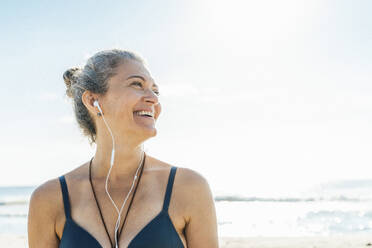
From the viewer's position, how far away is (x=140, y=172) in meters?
2.86

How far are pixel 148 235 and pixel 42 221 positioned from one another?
77cm

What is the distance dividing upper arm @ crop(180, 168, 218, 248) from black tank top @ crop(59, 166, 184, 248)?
11 centimetres

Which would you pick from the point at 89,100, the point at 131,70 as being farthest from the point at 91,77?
the point at 131,70

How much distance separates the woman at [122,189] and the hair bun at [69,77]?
170 millimetres

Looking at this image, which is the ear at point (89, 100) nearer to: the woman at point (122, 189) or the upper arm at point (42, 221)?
the woman at point (122, 189)

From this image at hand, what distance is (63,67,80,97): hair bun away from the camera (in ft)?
10.3

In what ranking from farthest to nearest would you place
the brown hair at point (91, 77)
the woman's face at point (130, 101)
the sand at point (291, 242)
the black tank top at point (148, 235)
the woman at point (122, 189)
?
the sand at point (291, 242) < the brown hair at point (91, 77) < the woman's face at point (130, 101) < the woman at point (122, 189) < the black tank top at point (148, 235)

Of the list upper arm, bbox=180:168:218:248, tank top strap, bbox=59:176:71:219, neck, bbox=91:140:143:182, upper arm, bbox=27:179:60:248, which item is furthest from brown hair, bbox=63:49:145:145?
upper arm, bbox=180:168:218:248

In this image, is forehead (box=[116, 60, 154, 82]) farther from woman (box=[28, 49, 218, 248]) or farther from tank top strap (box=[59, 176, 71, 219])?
tank top strap (box=[59, 176, 71, 219])

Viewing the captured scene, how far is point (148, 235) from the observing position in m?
2.42

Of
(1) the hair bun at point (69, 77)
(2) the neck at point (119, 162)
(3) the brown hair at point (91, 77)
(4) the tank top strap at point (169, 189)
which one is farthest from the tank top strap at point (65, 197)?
(1) the hair bun at point (69, 77)

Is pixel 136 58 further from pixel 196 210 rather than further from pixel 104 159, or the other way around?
pixel 196 210

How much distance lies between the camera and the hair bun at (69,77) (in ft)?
10.3

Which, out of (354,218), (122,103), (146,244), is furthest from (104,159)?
(354,218)
